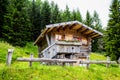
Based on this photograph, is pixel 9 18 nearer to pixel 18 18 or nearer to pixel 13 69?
pixel 18 18

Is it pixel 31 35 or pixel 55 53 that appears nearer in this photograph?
pixel 55 53

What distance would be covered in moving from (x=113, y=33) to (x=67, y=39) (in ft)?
51.0

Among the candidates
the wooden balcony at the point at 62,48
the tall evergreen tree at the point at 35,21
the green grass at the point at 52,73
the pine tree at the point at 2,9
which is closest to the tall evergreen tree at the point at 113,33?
the wooden balcony at the point at 62,48

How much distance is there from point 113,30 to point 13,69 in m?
33.3

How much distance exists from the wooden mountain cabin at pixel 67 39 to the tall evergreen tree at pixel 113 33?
1021 centimetres

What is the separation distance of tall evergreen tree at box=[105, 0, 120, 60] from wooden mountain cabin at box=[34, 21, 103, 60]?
10206mm

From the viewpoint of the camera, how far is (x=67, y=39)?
3484 centimetres

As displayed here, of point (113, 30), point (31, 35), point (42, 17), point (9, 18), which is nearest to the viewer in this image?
point (113, 30)

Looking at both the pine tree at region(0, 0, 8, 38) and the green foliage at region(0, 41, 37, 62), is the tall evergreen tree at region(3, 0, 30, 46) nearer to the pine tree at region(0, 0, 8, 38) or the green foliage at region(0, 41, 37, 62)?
the pine tree at region(0, 0, 8, 38)

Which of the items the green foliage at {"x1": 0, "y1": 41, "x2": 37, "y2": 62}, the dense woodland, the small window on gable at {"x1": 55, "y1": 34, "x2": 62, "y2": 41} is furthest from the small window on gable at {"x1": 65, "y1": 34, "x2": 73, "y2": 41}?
the dense woodland

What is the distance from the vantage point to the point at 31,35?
2761 inches

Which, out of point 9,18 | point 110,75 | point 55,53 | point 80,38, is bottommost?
point 110,75

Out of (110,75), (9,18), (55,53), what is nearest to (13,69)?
(110,75)

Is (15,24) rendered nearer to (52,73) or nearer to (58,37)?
(58,37)
